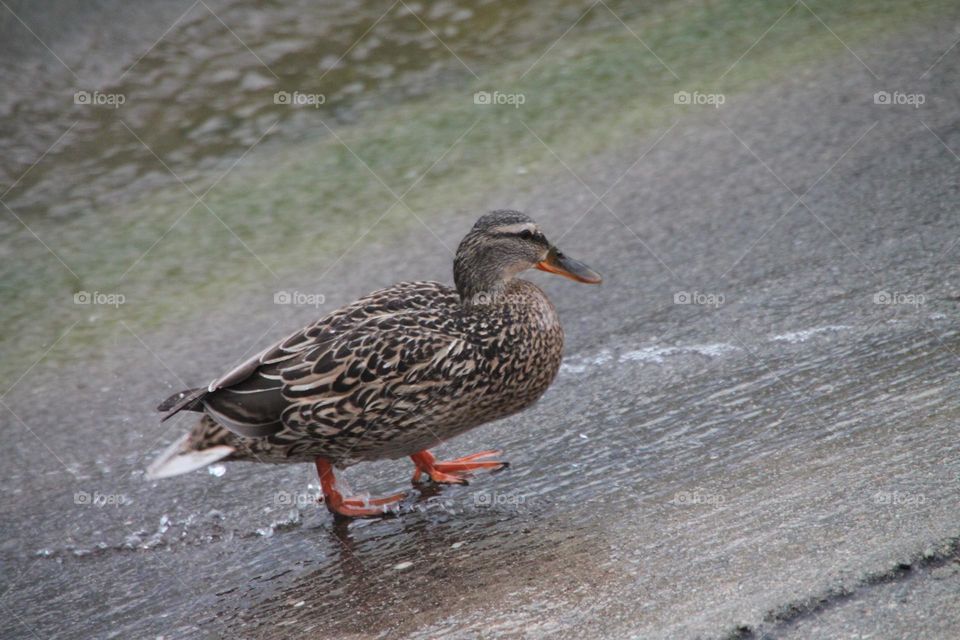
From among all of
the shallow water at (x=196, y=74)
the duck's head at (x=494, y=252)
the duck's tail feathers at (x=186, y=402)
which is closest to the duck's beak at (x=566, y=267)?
the duck's head at (x=494, y=252)

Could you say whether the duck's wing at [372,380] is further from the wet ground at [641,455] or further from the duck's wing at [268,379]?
the wet ground at [641,455]

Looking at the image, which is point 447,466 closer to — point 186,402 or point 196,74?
point 186,402

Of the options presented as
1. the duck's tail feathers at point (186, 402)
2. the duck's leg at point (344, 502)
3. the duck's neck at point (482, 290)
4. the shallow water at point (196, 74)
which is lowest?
the duck's leg at point (344, 502)

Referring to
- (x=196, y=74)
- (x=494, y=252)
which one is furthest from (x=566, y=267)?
(x=196, y=74)

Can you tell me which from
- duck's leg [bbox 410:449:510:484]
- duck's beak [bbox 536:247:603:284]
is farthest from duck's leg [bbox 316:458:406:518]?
duck's beak [bbox 536:247:603:284]

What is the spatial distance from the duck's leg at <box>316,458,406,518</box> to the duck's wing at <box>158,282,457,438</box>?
12.3 inches

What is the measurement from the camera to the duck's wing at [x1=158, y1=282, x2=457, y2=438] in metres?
4.05

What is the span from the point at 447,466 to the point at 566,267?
1.00m

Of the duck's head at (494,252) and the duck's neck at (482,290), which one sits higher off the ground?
the duck's head at (494,252)

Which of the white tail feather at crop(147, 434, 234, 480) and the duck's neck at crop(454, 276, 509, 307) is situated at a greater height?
the duck's neck at crop(454, 276, 509, 307)

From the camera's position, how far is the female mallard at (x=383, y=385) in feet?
13.2

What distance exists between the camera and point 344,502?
4.25 metres

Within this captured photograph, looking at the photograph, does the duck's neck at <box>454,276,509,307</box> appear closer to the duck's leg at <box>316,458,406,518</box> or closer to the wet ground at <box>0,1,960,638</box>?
the wet ground at <box>0,1,960,638</box>

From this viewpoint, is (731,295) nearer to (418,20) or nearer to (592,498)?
(592,498)
